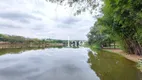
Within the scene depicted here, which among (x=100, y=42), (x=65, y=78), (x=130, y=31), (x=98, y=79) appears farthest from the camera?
(x=100, y=42)

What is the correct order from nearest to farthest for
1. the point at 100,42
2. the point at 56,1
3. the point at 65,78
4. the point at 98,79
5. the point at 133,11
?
1. the point at 56,1
2. the point at 133,11
3. the point at 98,79
4. the point at 65,78
5. the point at 100,42

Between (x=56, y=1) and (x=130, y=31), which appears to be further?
(x=130, y=31)

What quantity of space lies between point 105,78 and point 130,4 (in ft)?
12.9

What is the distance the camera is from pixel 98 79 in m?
8.66

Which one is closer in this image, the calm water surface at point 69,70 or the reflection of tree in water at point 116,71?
the reflection of tree in water at point 116,71

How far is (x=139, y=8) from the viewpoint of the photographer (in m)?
7.55

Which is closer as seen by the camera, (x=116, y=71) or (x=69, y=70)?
(x=116, y=71)

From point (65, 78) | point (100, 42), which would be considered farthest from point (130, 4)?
point (100, 42)

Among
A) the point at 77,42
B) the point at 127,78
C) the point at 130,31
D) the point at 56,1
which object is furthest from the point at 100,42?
the point at 77,42

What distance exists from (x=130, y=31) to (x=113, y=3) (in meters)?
9.58

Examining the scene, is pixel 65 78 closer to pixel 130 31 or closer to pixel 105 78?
pixel 105 78

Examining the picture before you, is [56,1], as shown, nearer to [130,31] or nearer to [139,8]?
[139,8]

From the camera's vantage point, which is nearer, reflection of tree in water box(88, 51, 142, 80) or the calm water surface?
reflection of tree in water box(88, 51, 142, 80)

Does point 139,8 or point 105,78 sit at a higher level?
point 139,8
